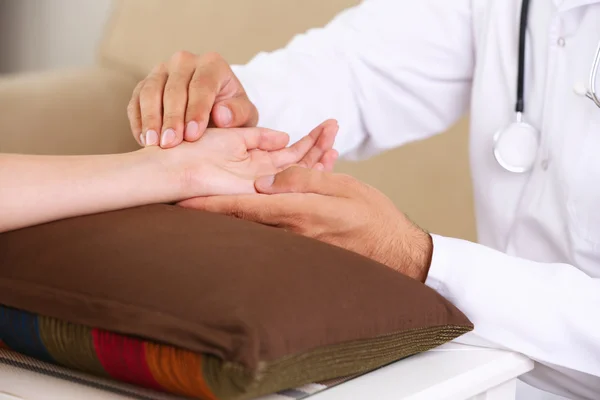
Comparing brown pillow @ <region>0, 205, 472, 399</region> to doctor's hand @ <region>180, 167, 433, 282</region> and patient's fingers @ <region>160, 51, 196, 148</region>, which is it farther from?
patient's fingers @ <region>160, 51, 196, 148</region>

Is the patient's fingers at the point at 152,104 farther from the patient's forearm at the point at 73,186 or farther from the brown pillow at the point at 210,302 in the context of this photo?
the brown pillow at the point at 210,302

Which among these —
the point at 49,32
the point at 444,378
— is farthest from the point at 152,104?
the point at 49,32

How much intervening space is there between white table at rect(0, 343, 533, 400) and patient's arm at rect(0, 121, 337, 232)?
0.15 meters

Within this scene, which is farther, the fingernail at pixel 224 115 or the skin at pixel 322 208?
the fingernail at pixel 224 115

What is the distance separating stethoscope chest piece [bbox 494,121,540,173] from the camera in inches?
44.9

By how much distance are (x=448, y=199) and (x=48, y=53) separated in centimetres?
197

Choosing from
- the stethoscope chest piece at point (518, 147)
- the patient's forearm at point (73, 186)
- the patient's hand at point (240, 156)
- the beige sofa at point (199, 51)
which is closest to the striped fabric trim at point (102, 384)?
the patient's forearm at point (73, 186)

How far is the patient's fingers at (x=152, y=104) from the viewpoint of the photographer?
0.94 m

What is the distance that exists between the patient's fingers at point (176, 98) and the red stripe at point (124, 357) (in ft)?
1.11

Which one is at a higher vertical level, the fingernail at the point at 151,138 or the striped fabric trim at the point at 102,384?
the fingernail at the point at 151,138

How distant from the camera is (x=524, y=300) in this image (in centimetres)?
84

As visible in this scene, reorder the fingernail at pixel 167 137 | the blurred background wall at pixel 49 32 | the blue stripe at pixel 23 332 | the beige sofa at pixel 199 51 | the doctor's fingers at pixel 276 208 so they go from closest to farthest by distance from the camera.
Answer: the blue stripe at pixel 23 332 → the doctor's fingers at pixel 276 208 → the fingernail at pixel 167 137 → the beige sofa at pixel 199 51 → the blurred background wall at pixel 49 32

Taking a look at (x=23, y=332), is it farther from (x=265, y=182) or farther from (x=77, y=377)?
(x=265, y=182)

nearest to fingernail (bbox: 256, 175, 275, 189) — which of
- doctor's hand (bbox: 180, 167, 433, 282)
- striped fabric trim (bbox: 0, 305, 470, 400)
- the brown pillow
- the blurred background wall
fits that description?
doctor's hand (bbox: 180, 167, 433, 282)
